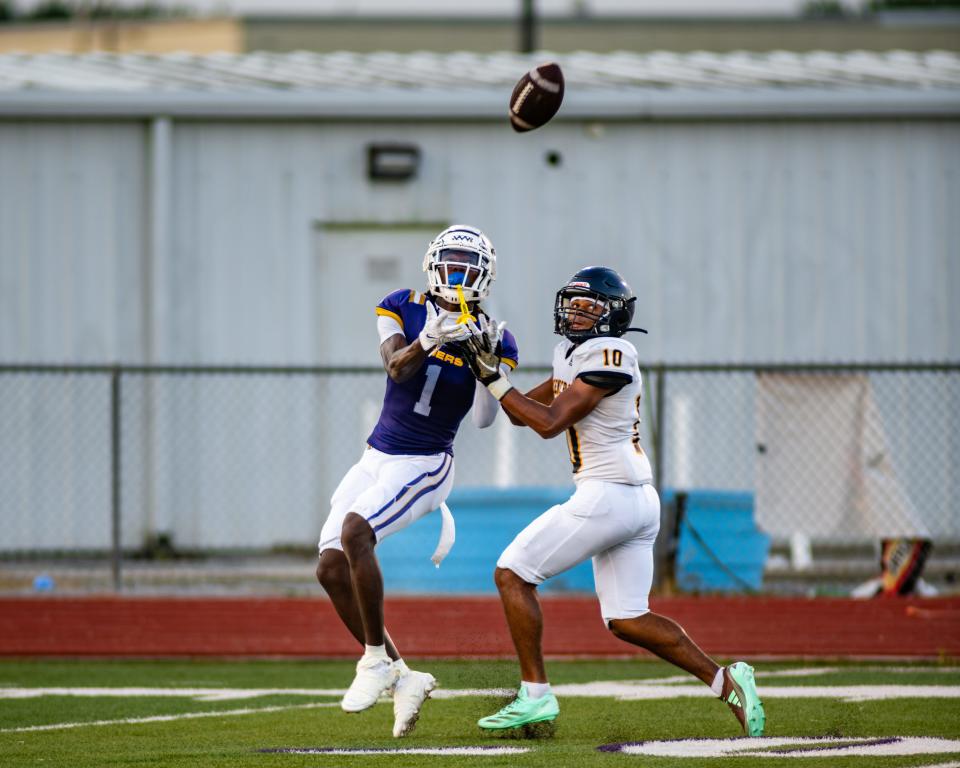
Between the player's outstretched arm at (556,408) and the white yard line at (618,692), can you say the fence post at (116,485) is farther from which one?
the player's outstretched arm at (556,408)

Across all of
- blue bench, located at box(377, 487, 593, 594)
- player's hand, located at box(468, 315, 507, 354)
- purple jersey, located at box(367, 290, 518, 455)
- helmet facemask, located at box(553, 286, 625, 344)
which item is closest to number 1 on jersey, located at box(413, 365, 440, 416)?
purple jersey, located at box(367, 290, 518, 455)

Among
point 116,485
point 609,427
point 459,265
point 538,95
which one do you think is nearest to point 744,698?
point 609,427

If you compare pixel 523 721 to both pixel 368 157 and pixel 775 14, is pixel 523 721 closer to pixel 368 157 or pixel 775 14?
pixel 368 157

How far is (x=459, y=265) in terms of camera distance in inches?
275

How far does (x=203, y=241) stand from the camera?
1464 cm

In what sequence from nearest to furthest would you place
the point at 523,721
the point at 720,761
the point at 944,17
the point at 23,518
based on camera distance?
1. the point at 720,761
2. the point at 523,721
3. the point at 23,518
4. the point at 944,17

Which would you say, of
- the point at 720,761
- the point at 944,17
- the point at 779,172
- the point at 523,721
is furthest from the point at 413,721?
the point at 944,17

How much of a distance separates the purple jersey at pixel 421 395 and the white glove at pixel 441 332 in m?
0.40

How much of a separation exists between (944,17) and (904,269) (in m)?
28.4

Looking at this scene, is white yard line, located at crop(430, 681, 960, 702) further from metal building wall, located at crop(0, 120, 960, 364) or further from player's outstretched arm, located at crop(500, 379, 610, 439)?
metal building wall, located at crop(0, 120, 960, 364)

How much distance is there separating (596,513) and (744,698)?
1017mm

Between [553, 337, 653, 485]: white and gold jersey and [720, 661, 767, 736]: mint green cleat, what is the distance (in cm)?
92

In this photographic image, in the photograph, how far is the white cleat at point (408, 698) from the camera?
A: 6836 mm

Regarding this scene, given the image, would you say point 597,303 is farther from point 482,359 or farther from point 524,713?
point 524,713
